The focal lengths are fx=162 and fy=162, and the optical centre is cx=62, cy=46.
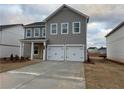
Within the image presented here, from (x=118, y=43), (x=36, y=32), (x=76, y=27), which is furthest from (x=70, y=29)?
(x=118, y=43)

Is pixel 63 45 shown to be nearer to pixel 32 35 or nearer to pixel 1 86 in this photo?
pixel 32 35

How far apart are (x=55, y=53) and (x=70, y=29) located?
4.04 metres

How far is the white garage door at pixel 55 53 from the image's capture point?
74.9 ft

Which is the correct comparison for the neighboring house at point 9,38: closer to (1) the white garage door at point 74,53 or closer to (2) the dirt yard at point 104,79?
(1) the white garage door at point 74,53

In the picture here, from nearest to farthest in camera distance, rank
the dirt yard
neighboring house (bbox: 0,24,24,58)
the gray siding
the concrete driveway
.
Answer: the concrete driveway, the dirt yard, the gray siding, neighboring house (bbox: 0,24,24,58)

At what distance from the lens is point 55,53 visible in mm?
23156

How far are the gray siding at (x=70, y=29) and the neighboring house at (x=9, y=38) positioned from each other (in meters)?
7.73

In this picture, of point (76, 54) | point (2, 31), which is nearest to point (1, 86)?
point (76, 54)

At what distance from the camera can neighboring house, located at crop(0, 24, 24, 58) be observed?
25.8 m

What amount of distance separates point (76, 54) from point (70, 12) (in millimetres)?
5920

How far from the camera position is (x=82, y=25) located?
861 inches

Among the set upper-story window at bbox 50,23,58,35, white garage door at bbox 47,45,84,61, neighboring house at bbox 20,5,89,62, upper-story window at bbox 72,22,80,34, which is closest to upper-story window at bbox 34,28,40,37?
neighboring house at bbox 20,5,89,62

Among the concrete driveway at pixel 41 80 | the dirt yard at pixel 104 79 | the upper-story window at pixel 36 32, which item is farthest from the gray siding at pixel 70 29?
the concrete driveway at pixel 41 80

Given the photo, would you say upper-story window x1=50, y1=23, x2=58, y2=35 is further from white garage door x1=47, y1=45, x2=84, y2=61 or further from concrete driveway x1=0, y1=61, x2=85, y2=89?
concrete driveway x1=0, y1=61, x2=85, y2=89
